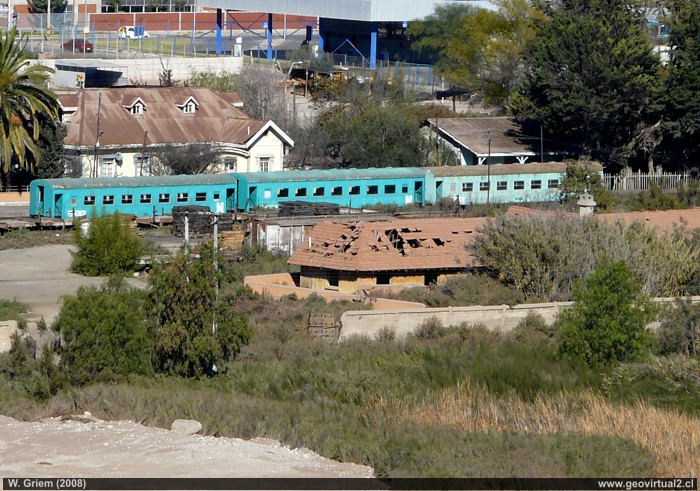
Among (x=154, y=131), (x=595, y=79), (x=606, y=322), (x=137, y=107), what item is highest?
(x=595, y=79)

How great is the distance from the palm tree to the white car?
33.1 meters

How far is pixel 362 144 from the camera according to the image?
208 ft

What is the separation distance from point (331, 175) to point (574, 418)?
3190 cm

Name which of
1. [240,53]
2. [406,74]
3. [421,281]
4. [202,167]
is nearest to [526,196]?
[202,167]

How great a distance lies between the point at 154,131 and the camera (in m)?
59.8

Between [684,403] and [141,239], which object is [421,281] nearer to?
[141,239]

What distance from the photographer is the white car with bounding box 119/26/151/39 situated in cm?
8985

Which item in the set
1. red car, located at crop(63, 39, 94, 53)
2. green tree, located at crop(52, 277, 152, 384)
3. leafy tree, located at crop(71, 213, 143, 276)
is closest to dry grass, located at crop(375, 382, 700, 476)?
green tree, located at crop(52, 277, 152, 384)

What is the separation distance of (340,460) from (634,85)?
44.6 m

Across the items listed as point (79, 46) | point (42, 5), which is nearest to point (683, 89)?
point (79, 46)

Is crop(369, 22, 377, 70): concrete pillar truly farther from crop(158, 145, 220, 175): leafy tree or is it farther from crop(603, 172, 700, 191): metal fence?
crop(158, 145, 220, 175): leafy tree

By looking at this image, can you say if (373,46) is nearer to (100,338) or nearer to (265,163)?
(265,163)

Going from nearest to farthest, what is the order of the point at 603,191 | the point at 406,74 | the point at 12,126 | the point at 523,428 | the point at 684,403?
the point at 523,428
the point at 684,403
the point at 12,126
the point at 603,191
the point at 406,74

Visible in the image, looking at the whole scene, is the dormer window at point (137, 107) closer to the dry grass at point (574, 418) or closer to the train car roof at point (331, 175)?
the train car roof at point (331, 175)
